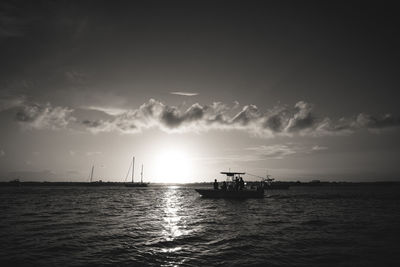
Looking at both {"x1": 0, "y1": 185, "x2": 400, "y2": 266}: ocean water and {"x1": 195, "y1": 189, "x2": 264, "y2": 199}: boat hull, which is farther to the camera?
{"x1": 195, "y1": 189, "x2": 264, "y2": 199}: boat hull

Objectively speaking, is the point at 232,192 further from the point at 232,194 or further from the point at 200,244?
the point at 200,244

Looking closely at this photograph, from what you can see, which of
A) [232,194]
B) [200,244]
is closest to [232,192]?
[232,194]

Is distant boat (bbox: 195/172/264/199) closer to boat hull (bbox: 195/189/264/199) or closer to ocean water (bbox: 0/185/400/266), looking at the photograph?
boat hull (bbox: 195/189/264/199)

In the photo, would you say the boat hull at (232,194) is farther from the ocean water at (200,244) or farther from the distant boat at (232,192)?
the ocean water at (200,244)

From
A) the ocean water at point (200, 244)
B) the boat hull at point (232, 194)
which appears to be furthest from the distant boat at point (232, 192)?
the ocean water at point (200, 244)

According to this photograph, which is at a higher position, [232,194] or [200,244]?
[232,194]

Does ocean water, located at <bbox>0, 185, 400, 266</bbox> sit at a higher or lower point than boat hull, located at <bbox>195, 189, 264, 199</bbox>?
lower

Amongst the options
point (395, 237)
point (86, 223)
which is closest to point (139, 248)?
point (86, 223)

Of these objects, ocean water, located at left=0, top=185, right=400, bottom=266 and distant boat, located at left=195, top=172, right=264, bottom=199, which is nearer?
ocean water, located at left=0, top=185, right=400, bottom=266

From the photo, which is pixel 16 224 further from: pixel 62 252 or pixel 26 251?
pixel 62 252

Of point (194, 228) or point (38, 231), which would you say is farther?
point (194, 228)

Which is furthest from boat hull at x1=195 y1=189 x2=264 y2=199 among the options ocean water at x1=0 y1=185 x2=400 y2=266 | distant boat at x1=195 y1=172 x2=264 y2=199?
ocean water at x1=0 y1=185 x2=400 y2=266

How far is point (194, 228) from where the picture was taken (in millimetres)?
24562

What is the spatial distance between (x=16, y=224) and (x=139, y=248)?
16675mm
